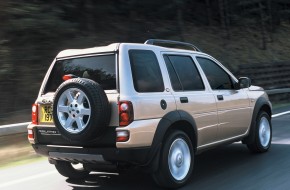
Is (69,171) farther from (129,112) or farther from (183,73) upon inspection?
(183,73)

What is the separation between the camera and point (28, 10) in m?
13.1

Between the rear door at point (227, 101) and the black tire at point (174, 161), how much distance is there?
36.3 inches

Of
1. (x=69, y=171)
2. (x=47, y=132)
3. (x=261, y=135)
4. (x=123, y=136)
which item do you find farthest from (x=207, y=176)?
(x=47, y=132)

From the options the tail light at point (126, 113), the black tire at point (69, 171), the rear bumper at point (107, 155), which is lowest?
the black tire at point (69, 171)

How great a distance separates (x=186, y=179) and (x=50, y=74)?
2.22 metres

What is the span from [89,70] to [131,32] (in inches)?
499

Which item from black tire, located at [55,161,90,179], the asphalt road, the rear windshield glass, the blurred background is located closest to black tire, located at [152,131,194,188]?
the asphalt road

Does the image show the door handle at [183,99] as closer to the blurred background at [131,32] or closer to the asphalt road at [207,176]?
the asphalt road at [207,176]

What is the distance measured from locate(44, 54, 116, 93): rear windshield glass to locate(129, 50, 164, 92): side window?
247 millimetres

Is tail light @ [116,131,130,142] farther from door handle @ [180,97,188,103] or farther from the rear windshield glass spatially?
door handle @ [180,97,188,103]

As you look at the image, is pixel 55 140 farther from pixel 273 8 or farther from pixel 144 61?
pixel 273 8

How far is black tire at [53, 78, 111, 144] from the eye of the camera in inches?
198

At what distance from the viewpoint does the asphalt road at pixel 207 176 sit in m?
5.86

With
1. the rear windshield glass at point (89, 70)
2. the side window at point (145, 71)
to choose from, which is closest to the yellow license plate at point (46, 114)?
the rear windshield glass at point (89, 70)
